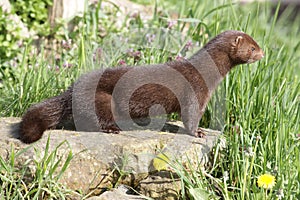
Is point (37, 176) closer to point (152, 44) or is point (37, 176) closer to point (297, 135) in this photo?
point (297, 135)

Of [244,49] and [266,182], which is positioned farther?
[244,49]

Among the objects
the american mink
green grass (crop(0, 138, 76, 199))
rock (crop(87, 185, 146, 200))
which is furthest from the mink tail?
rock (crop(87, 185, 146, 200))

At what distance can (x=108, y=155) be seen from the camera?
4.08 m

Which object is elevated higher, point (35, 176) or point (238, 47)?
point (238, 47)

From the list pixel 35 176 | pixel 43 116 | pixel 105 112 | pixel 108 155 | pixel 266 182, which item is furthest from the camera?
pixel 105 112

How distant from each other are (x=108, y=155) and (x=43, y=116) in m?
0.58

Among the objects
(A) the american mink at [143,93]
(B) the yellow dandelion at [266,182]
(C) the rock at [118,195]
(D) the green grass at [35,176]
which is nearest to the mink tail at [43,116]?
(A) the american mink at [143,93]

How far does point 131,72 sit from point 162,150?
69cm

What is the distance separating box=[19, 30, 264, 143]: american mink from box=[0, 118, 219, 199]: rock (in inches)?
5.6

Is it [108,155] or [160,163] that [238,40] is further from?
[108,155]

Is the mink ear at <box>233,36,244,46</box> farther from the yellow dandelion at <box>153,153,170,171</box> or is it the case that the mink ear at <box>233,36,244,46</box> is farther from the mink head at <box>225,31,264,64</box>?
the yellow dandelion at <box>153,153,170,171</box>

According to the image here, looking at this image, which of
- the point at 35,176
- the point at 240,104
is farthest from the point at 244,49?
the point at 35,176

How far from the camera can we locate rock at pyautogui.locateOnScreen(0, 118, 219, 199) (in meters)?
4.00

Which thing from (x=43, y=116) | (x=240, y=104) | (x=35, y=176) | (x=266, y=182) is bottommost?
(x=35, y=176)
